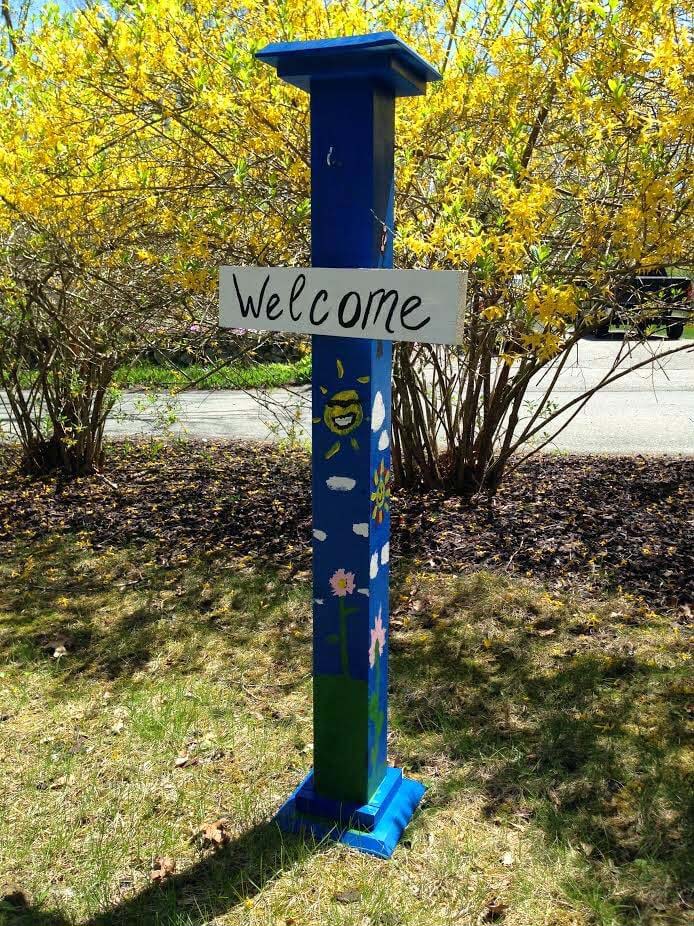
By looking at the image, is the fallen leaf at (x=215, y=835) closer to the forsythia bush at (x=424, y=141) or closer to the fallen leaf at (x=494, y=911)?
the fallen leaf at (x=494, y=911)

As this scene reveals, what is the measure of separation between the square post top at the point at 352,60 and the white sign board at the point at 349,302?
0.50 metres

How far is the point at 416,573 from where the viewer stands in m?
4.36

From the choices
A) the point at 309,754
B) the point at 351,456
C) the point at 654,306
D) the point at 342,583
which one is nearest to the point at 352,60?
the point at 351,456

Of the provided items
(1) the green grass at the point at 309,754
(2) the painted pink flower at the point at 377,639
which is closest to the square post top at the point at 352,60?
(2) the painted pink flower at the point at 377,639

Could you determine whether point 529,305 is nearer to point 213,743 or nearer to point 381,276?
point 381,276

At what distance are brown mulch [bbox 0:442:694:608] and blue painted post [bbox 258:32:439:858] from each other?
200cm

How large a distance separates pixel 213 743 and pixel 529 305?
2.00m

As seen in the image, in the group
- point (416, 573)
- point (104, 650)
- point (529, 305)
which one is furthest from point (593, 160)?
point (104, 650)

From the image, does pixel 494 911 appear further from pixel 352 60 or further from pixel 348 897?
pixel 352 60

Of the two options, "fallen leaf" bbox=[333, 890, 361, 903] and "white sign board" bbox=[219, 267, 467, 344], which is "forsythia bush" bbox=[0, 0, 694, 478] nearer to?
"white sign board" bbox=[219, 267, 467, 344]

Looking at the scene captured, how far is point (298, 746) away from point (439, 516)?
7.50 ft

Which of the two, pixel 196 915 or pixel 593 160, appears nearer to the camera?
pixel 196 915

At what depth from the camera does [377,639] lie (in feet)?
8.08

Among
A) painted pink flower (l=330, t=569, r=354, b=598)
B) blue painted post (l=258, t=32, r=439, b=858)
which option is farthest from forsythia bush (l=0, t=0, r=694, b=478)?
painted pink flower (l=330, t=569, r=354, b=598)
